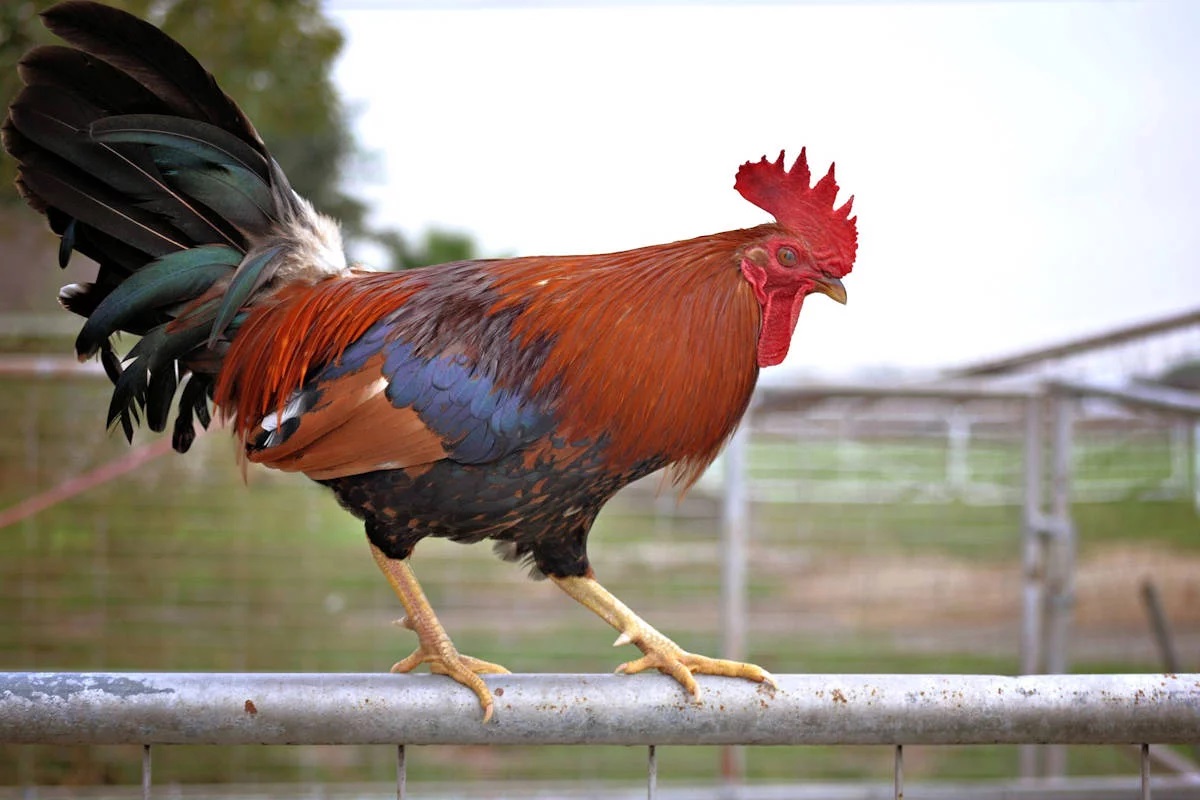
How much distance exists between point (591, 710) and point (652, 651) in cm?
51

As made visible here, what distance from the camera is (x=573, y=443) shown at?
1925 millimetres

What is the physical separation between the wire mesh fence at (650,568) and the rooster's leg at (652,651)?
2.53m

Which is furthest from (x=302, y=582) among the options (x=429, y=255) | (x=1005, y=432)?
(x=429, y=255)

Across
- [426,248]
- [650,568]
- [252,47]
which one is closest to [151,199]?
[252,47]

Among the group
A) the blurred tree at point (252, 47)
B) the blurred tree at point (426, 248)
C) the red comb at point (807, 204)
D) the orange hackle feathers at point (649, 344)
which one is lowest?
the orange hackle feathers at point (649, 344)

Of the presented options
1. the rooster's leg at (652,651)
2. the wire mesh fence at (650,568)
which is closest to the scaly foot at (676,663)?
the rooster's leg at (652,651)

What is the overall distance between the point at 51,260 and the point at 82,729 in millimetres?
4693

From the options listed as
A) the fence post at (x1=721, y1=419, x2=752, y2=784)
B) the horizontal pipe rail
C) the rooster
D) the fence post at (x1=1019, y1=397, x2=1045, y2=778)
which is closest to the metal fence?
the horizontal pipe rail

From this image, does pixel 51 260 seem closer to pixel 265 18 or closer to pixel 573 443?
pixel 265 18

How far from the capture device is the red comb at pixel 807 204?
2043mm

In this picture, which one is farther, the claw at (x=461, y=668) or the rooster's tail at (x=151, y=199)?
the rooster's tail at (x=151, y=199)

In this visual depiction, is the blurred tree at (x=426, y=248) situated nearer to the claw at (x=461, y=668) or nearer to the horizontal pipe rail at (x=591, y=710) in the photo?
the claw at (x=461, y=668)

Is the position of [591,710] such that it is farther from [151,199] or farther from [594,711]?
[151,199]

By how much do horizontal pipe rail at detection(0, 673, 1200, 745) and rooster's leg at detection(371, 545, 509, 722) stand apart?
0.70 feet
